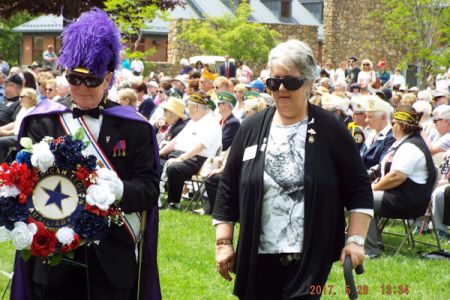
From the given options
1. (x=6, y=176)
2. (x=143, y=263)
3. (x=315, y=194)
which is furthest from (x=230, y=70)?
(x=6, y=176)

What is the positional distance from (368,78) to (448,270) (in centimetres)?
1636

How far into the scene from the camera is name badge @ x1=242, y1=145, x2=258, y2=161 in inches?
184

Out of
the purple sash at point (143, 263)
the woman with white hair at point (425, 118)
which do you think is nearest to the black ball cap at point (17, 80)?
the woman with white hair at point (425, 118)

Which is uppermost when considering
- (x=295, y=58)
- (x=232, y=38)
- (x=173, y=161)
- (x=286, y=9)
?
(x=286, y=9)

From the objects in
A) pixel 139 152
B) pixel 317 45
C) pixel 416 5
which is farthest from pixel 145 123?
pixel 317 45

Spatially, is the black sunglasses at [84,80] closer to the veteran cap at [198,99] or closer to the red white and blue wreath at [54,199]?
the red white and blue wreath at [54,199]

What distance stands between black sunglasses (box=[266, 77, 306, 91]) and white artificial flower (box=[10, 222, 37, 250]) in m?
1.41

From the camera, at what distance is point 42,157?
4.36 m

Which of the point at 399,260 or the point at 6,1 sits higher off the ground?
the point at 6,1

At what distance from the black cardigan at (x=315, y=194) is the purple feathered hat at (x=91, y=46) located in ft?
2.79

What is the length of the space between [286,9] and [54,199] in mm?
55035

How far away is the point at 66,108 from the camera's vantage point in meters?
4.72

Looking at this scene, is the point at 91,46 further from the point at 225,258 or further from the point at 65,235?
the point at 225,258

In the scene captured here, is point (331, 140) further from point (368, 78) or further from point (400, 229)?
point (368, 78)
